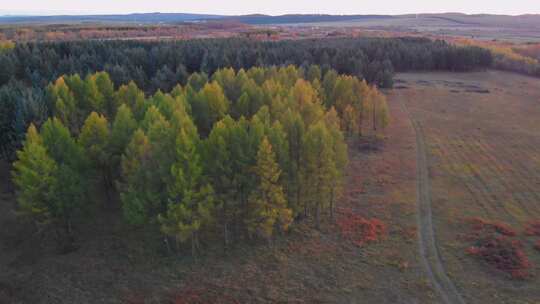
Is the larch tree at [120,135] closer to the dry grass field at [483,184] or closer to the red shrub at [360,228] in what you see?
the red shrub at [360,228]

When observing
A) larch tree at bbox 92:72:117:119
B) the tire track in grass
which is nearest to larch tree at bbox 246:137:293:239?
the tire track in grass

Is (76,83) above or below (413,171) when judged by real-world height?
above

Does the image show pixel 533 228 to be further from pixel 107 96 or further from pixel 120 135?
pixel 107 96

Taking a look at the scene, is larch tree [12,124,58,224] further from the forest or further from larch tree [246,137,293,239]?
the forest

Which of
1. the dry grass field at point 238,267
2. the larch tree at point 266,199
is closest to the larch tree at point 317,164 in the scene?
the larch tree at point 266,199

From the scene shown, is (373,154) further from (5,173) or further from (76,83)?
(5,173)

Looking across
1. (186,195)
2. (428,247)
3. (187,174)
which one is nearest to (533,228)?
(428,247)

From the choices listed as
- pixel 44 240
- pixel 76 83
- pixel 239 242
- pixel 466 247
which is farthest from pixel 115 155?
pixel 466 247
